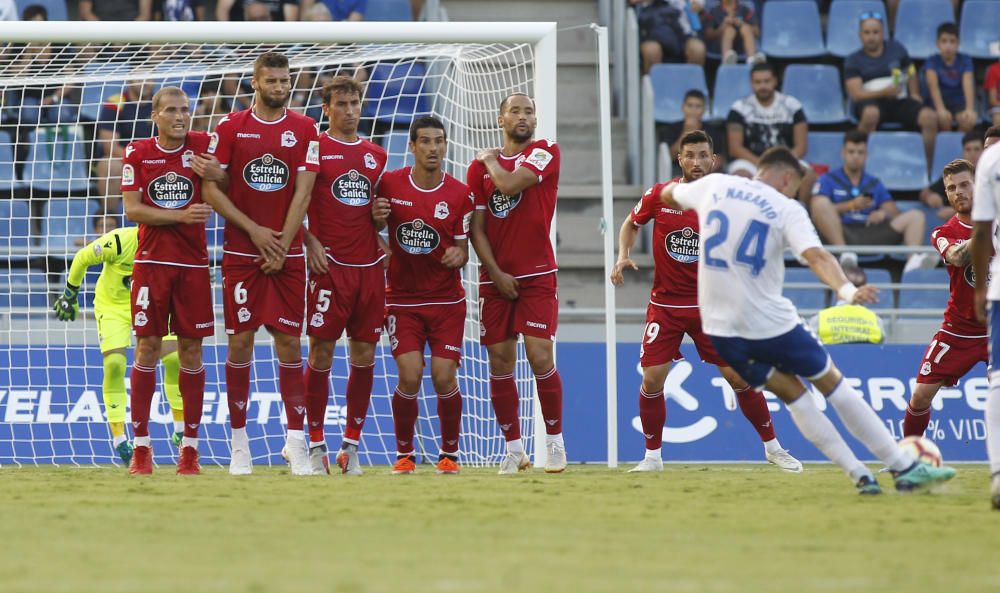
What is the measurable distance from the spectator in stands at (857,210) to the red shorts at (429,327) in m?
6.75

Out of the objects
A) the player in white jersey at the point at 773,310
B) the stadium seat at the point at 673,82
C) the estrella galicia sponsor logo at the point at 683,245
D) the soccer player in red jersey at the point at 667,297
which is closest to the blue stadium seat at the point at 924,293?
the stadium seat at the point at 673,82

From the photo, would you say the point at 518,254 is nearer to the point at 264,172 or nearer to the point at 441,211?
the point at 441,211

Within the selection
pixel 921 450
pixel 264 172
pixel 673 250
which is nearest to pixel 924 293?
pixel 673 250

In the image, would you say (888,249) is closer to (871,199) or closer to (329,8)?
(871,199)

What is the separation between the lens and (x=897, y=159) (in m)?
16.0

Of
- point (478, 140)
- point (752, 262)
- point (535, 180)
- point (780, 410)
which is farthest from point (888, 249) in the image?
point (752, 262)

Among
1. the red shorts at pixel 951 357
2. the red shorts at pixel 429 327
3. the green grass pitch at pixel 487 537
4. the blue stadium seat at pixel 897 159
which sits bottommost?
the green grass pitch at pixel 487 537

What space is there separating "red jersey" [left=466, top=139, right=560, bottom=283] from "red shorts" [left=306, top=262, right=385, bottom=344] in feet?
2.47

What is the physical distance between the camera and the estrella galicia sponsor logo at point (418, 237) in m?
9.06

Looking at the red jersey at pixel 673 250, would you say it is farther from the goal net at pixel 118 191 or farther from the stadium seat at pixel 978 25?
the stadium seat at pixel 978 25

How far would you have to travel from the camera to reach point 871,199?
1503 cm

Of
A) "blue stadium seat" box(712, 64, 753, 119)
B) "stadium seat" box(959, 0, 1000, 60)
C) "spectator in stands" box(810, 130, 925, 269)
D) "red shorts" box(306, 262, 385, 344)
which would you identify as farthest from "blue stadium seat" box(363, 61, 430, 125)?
"stadium seat" box(959, 0, 1000, 60)

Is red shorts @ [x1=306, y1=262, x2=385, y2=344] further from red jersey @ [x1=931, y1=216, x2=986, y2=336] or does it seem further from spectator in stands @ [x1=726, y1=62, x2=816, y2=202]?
spectator in stands @ [x1=726, y1=62, x2=816, y2=202]

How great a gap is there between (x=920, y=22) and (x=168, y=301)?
451 inches
